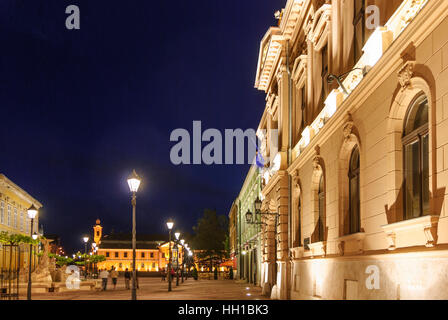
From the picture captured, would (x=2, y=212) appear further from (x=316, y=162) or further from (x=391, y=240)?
(x=391, y=240)

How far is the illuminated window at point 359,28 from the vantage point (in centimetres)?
1359

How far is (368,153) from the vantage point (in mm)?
12406

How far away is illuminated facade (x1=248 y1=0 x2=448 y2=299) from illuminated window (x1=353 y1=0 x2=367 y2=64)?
0.04 meters

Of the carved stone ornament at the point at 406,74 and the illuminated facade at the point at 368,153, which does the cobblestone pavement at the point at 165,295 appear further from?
the carved stone ornament at the point at 406,74

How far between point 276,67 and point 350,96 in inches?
605

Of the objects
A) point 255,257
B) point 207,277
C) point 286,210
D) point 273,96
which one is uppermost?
point 273,96

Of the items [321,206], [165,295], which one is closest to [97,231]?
[165,295]

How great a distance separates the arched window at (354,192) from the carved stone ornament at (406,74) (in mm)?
4536

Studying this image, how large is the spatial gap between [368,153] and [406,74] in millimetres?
3102

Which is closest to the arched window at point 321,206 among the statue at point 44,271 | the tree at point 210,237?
the statue at point 44,271

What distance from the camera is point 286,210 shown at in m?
23.9

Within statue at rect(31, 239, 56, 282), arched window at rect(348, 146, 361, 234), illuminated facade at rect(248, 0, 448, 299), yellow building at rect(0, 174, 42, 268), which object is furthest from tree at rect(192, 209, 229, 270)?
arched window at rect(348, 146, 361, 234)
